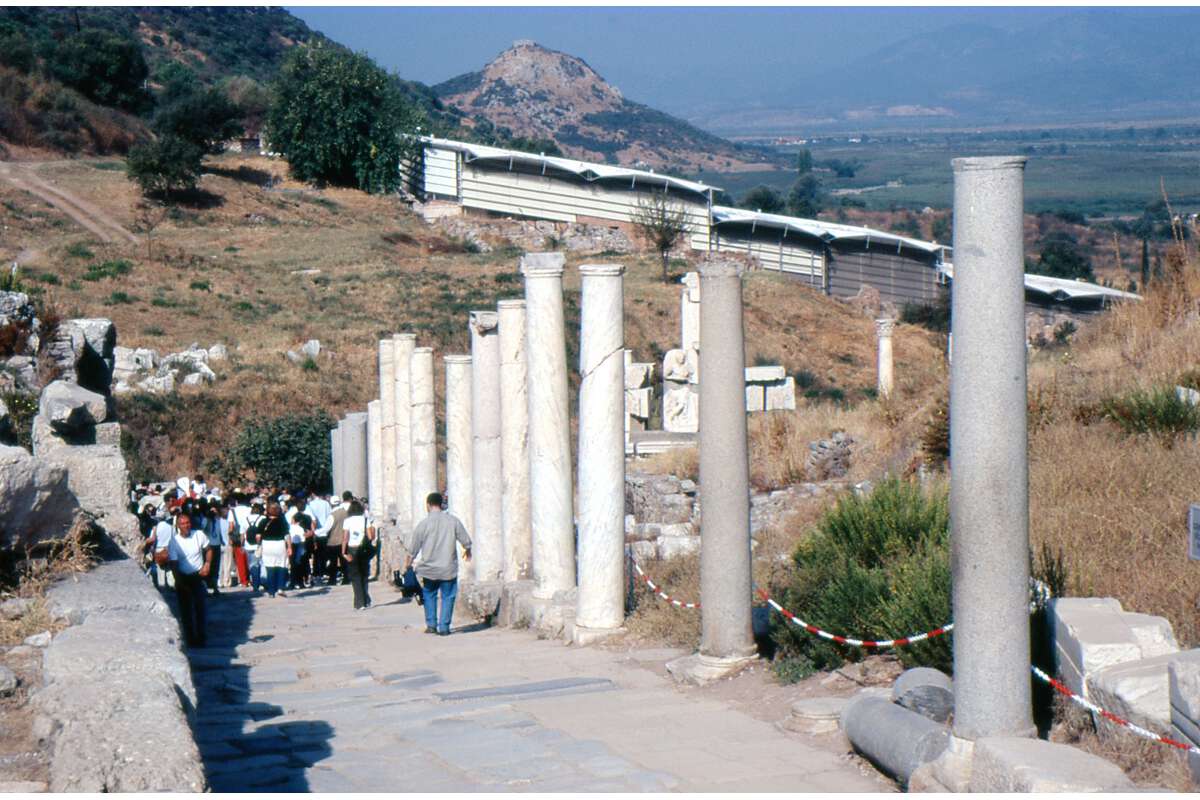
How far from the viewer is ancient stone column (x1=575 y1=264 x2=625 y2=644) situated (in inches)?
417

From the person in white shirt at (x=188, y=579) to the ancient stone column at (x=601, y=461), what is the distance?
367cm

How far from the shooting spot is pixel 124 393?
35.8m

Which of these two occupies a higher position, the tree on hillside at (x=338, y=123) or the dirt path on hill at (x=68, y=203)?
the tree on hillside at (x=338, y=123)

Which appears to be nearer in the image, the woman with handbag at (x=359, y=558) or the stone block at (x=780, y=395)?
the woman with handbag at (x=359, y=558)

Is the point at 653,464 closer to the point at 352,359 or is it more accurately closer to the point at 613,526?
the point at 613,526

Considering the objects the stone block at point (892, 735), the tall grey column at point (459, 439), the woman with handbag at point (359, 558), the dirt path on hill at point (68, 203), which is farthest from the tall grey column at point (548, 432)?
the dirt path on hill at point (68, 203)

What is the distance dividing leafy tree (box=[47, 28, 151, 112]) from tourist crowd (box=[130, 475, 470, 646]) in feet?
191

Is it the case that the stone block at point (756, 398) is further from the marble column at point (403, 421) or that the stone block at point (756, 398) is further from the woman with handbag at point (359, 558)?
the woman with handbag at point (359, 558)

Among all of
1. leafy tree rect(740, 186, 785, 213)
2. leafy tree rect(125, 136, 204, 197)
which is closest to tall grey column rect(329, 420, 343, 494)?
leafy tree rect(125, 136, 204, 197)

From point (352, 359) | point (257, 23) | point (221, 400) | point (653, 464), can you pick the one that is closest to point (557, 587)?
point (653, 464)

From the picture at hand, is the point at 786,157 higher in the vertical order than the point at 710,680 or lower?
higher

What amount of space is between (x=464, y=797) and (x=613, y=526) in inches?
195

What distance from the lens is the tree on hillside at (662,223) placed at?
54.9 meters

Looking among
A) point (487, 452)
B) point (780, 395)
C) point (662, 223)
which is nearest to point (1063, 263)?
point (662, 223)
